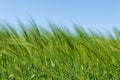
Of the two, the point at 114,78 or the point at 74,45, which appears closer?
the point at 114,78

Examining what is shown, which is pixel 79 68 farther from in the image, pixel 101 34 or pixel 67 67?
pixel 101 34

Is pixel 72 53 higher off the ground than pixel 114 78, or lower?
higher

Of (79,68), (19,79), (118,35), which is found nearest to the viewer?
(19,79)

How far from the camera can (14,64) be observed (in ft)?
5.30

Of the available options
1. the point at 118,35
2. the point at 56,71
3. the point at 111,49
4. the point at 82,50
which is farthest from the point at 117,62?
the point at 118,35

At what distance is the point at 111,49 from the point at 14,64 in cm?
49

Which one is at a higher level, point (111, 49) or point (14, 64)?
point (14, 64)

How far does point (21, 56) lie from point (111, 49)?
44 cm

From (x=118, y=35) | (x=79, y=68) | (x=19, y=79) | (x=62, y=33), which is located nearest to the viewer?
(x=19, y=79)

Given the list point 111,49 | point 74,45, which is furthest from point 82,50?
Answer: point 111,49

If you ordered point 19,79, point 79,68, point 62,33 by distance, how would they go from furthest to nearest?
point 62,33
point 79,68
point 19,79

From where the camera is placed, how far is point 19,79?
58.7 inches

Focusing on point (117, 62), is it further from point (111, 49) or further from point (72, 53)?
point (72, 53)

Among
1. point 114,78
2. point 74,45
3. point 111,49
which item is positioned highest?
point 74,45
